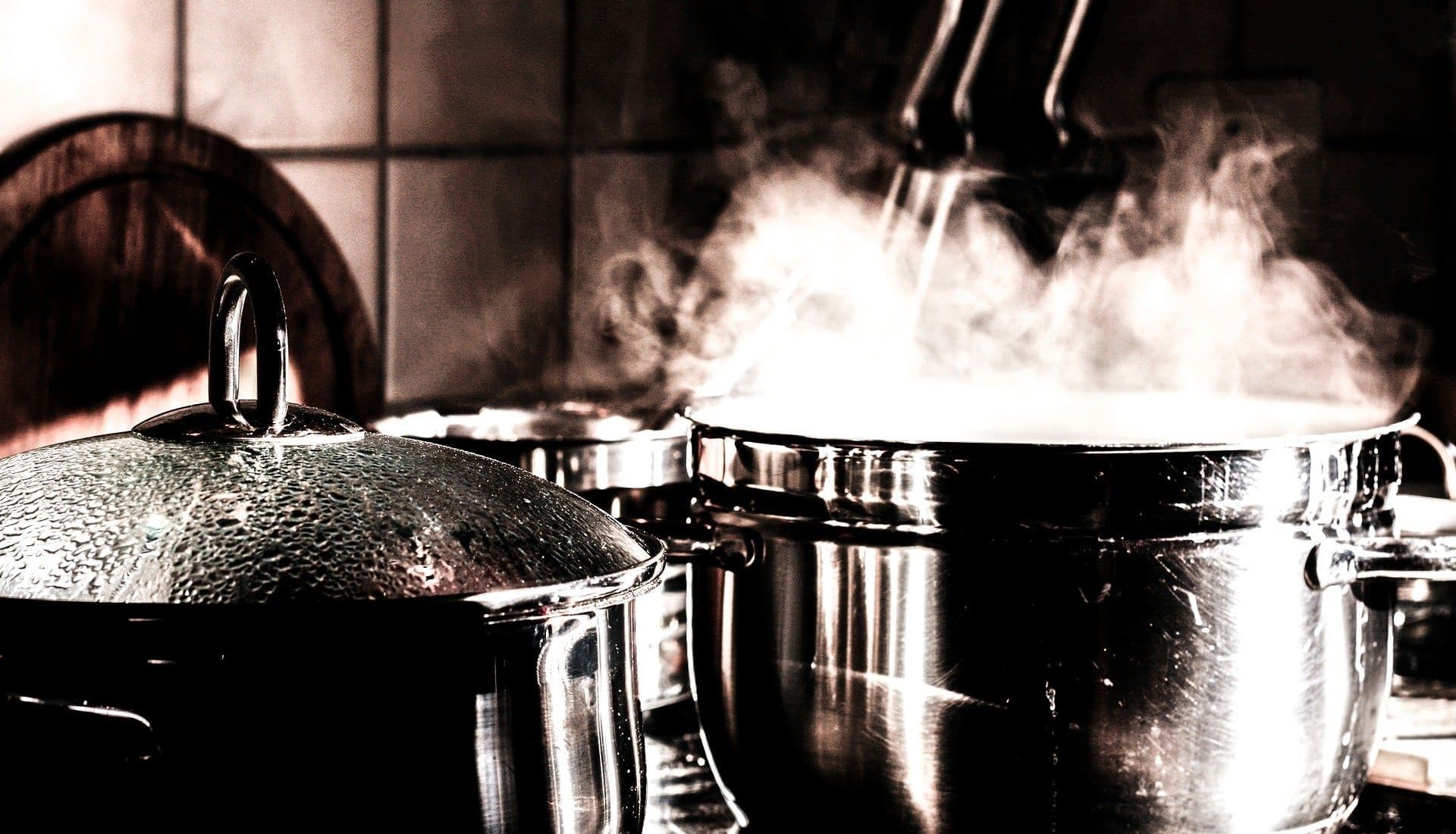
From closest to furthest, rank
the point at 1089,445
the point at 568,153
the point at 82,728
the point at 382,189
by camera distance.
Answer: the point at 82,728 < the point at 1089,445 < the point at 382,189 < the point at 568,153

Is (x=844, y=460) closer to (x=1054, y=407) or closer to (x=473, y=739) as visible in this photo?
(x=473, y=739)

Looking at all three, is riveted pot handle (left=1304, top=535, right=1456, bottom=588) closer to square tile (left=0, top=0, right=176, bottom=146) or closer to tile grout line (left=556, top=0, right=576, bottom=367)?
square tile (left=0, top=0, right=176, bottom=146)

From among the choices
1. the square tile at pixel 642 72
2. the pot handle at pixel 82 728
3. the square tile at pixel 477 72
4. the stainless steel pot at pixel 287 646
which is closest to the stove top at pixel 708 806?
the stainless steel pot at pixel 287 646

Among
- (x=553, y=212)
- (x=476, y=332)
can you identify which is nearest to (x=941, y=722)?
(x=476, y=332)

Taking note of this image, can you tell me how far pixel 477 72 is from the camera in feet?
4.84

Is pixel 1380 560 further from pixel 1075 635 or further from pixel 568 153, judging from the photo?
pixel 568 153

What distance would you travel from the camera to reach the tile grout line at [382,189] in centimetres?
135

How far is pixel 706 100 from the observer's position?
1.78 metres

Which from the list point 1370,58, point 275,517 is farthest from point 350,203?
point 1370,58

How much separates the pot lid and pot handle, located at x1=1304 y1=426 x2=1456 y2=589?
32 centimetres

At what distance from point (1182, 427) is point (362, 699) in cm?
64

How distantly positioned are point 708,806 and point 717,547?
20 centimetres

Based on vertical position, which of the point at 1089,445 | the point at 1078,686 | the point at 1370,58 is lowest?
the point at 1078,686

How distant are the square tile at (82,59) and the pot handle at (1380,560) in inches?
34.4
